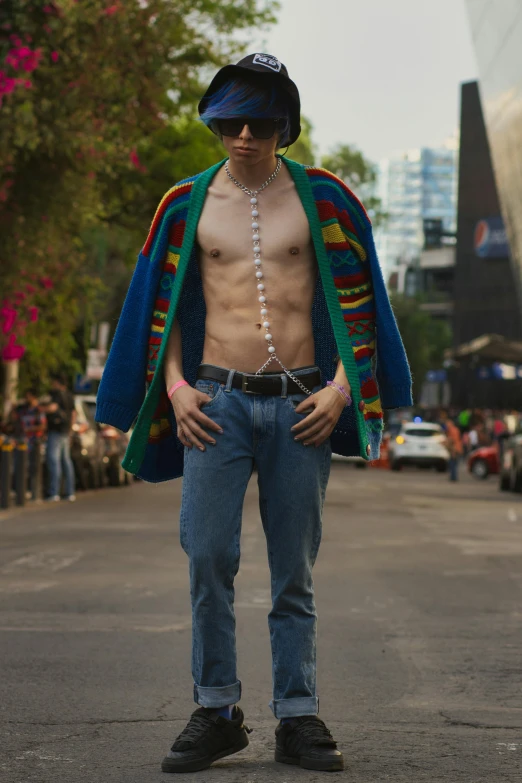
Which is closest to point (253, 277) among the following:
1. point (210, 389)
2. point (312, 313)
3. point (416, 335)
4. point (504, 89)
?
point (312, 313)

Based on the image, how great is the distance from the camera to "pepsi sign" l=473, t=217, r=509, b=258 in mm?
96375

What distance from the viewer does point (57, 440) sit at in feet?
72.7

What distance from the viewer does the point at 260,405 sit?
4.71 metres

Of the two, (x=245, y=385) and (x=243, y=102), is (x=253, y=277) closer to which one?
(x=245, y=385)

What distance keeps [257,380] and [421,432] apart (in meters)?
43.1

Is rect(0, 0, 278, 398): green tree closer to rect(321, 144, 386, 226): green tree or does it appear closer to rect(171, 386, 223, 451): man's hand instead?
rect(171, 386, 223, 451): man's hand

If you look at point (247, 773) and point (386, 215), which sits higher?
point (386, 215)

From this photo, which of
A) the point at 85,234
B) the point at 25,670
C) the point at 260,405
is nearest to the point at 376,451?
the point at 260,405

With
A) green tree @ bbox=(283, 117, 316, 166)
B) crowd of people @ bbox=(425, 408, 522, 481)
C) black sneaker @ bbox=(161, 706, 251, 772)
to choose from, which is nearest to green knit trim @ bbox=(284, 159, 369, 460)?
black sneaker @ bbox=(161, 706, 251, 772)

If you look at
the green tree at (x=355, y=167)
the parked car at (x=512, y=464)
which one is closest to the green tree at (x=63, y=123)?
the parked car at (x=512, y=464)

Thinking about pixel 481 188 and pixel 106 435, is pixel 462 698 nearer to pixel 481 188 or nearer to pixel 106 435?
pixel 106 435

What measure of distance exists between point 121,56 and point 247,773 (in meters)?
18.0

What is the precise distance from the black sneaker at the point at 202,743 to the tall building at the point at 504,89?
37996 mm

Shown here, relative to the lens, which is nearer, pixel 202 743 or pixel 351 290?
pixel 202 743
